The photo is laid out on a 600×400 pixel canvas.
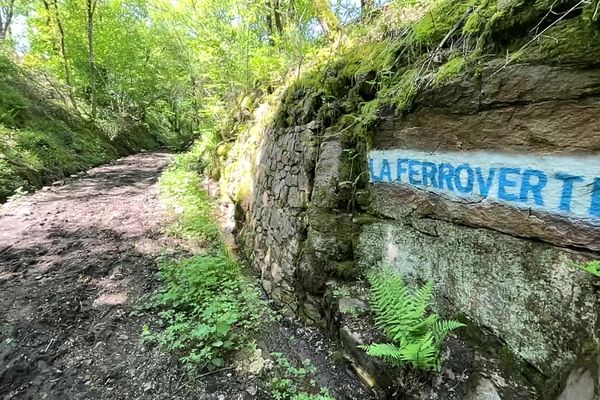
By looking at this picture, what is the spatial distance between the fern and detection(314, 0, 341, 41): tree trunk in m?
3.89

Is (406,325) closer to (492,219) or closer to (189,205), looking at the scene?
(492,219)

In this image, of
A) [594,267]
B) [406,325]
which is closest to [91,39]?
[406,325]

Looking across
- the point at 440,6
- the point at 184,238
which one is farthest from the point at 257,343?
the point at 440,6

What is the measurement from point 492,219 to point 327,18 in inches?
167

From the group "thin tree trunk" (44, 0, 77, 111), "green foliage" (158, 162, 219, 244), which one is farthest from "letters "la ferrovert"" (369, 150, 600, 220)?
"thin tree trunk" (44, 0, 77, 111)

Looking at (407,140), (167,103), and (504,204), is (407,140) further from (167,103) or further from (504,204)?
(167,103)

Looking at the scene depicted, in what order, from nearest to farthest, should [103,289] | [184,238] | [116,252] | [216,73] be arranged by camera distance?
[103,289]
[116,252]
[184,238]
[216,73]

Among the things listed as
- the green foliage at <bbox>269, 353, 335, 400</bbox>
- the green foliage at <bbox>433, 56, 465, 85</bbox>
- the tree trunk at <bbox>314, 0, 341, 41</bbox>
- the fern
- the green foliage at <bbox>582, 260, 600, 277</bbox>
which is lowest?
the green foliage at <bbox>269, 353, 335, 400</bbox>

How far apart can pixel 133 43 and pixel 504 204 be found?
68.3 ft

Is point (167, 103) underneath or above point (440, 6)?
above

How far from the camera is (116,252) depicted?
17.6ft

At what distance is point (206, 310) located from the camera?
3.73 m

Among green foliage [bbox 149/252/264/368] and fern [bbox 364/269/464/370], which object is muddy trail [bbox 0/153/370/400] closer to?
green foliage [bbox 149/252/264/368]

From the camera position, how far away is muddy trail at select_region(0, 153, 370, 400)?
117 inches
